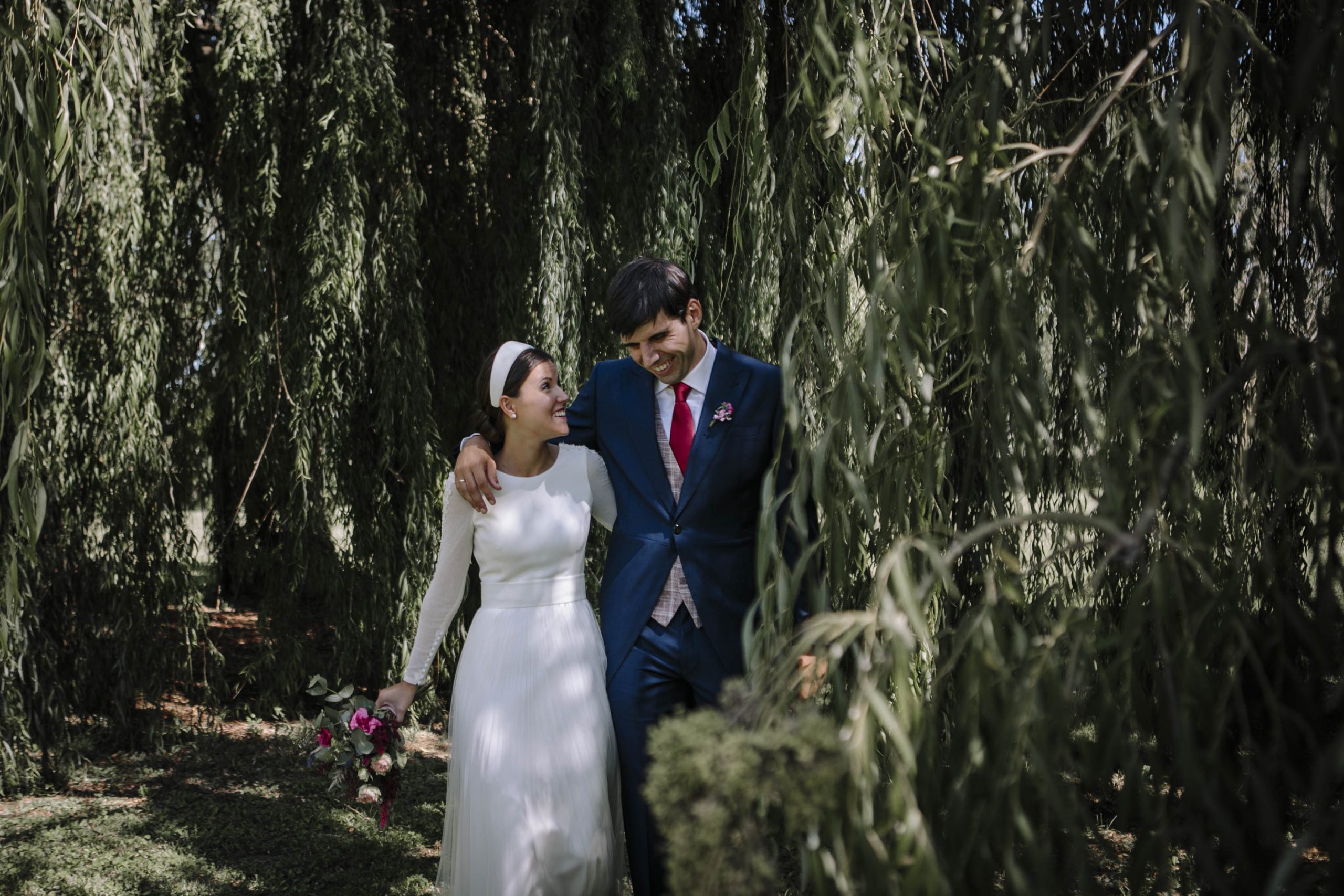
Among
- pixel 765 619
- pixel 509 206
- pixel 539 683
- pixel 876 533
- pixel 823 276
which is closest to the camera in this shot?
pixel 765 619

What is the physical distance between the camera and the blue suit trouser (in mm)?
2350

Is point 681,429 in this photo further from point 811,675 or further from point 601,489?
point 811,675

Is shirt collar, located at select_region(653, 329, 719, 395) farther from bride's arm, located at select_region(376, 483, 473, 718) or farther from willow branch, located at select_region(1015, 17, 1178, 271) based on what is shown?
willow branch, located at select_region(1015, 17, 1178, 271)

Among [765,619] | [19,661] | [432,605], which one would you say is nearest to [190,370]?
[19,661]

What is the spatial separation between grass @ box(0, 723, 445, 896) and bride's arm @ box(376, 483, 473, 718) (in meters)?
0.36

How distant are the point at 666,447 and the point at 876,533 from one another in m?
0.84

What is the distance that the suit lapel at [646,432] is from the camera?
7.88 feet

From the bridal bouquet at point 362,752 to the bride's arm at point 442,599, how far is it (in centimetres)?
6

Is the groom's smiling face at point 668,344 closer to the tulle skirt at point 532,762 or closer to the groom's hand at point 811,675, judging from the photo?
the tulle skirt at point 532,762

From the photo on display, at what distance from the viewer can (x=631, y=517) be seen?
2441mm

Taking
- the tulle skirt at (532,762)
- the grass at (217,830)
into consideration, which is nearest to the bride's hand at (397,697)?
the tulle skirt at (532,762)

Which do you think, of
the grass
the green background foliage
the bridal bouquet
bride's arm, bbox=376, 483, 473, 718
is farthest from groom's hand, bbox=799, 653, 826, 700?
the grass

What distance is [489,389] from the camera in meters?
2.55

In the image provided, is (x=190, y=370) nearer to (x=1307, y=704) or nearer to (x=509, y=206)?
(x=509, y=206)
